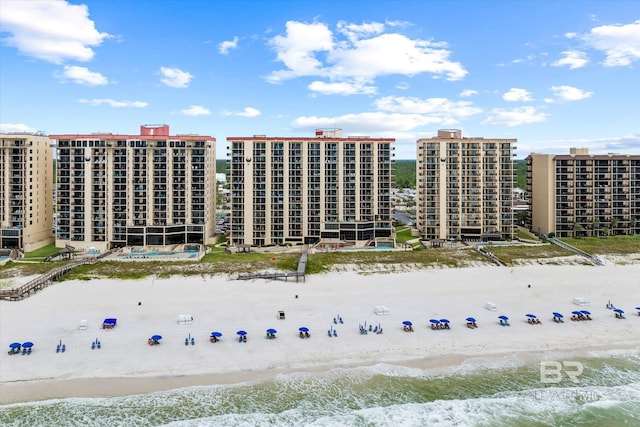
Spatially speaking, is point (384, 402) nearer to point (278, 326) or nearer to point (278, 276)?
point (278, 326)

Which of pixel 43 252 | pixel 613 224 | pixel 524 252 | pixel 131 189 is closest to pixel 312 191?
pixel 131 189

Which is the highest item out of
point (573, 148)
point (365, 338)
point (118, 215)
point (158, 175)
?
point (573, 148)

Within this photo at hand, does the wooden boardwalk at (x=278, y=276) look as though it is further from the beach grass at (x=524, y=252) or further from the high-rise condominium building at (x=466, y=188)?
the high-rise condominium building at (x=466, y=188)

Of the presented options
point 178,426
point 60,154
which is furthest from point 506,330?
point 60,154

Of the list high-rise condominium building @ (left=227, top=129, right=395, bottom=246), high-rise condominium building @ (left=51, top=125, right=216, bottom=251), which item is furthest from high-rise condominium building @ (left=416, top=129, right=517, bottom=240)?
high-rise condominium building @ (left=51, top=125, right=216, bottom=251)

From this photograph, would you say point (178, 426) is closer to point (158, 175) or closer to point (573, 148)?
point (158, 175)

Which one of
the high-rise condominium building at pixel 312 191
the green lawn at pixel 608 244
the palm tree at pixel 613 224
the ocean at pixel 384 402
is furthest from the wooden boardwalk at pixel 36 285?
the palm tree at pixel 613 224
